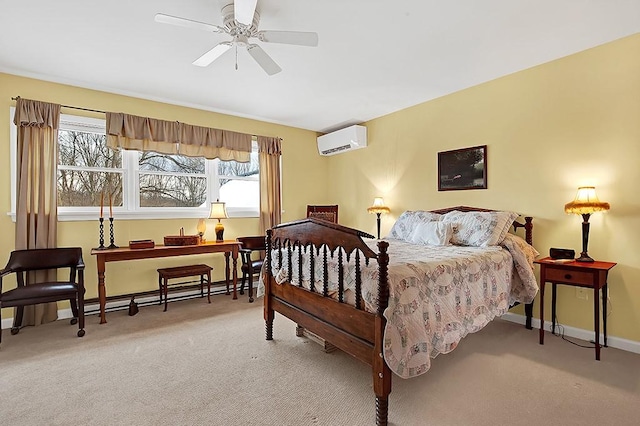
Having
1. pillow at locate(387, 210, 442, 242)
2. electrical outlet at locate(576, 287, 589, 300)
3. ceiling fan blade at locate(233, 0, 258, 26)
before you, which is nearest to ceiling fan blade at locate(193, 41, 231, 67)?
ceiling fan blade at locate(233, 0, 258, 26)

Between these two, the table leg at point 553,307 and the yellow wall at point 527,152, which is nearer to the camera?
the yellow wall at point 527,152

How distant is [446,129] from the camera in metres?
4.12

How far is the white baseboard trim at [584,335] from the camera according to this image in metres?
2.72

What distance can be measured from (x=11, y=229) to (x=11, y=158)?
752 mm

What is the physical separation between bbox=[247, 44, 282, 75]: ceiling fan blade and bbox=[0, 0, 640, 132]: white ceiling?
0.25 m

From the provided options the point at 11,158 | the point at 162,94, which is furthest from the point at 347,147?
the point at 11,158

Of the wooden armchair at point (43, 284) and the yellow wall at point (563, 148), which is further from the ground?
the yellow wall at point (563, 148)

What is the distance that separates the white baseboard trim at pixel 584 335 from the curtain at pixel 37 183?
16.5 feet

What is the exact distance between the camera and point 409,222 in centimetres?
394

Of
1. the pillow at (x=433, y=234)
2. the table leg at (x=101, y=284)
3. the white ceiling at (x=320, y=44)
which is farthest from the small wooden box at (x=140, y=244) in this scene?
the pillow at (x=433, y=234)

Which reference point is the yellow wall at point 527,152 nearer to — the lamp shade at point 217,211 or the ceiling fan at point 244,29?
the lamp shade at point 217,211

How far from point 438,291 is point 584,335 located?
76.2 inches

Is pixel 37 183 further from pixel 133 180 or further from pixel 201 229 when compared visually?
pixel 201 229

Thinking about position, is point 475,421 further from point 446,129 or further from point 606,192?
point 446,129
